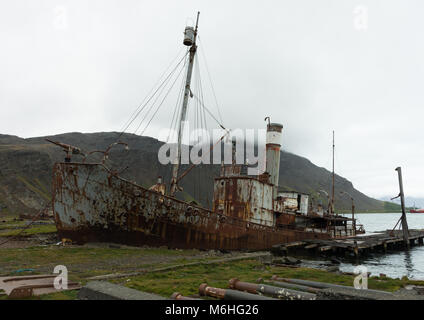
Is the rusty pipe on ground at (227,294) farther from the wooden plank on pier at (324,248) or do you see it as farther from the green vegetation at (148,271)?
the wooden plank on pier at (324,248)

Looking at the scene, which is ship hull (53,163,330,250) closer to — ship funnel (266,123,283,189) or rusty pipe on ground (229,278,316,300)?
rusty pipe on ground (229,278,316,300)

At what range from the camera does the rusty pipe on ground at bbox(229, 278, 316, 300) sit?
18.3 feet

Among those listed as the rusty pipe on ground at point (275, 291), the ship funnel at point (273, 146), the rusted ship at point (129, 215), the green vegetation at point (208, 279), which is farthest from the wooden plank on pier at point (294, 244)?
the rusty pipe on ground at point (275, 291)

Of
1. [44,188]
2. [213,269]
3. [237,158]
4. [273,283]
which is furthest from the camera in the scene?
[44,188]

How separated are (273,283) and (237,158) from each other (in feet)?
61.9

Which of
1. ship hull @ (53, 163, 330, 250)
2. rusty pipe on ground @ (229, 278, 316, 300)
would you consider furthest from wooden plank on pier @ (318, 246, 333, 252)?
rusty pipe on ground @ (229, 278, 316, 300)

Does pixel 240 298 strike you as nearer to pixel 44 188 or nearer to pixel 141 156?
pixel 44 188

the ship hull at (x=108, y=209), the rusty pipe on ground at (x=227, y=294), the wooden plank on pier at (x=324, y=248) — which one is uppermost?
the ship hull at (x=108, y=209)

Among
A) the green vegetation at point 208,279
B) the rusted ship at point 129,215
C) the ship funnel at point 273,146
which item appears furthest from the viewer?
the ship funnel at point 273,146

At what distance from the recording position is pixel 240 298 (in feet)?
18.3

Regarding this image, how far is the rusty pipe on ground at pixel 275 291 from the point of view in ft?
18.3

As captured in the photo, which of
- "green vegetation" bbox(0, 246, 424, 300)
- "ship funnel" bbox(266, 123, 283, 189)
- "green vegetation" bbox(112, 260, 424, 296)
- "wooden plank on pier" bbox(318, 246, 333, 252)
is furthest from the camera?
"ship funnel" bbox(266, 123, 283, 189)

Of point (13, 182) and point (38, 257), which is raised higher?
point (13, 182)
